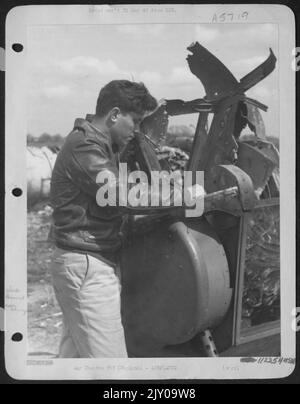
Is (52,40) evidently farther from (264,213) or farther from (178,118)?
(264,213)

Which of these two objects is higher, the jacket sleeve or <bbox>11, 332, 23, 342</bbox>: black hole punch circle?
the jacket sleeve

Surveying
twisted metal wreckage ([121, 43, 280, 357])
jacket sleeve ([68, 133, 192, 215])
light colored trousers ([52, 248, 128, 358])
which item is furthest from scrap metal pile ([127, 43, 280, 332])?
light colored trousers ([52, 248, 128, 358])

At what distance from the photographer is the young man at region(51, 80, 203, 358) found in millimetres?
1699

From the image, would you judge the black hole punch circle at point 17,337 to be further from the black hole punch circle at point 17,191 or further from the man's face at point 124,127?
the man's face at point 124,127

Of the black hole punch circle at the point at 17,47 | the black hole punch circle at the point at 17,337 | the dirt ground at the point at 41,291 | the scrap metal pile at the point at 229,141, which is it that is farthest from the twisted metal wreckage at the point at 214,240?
the black hole punch circle at the point at 17,47

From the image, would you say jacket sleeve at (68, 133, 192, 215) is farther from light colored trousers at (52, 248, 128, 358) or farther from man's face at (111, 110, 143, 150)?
light colored trousers at (52, 248, 128, 358)

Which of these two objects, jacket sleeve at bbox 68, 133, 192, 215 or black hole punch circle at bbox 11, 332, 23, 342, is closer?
jacket sleeve at bbox 68, 133, 192, 215

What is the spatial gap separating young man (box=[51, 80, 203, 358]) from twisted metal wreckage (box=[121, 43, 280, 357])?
47mm

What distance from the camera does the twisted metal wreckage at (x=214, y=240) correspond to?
170 cm

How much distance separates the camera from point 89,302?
171cm

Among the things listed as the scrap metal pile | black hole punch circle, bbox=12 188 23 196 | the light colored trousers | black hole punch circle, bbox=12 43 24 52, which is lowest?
the light colored trousers

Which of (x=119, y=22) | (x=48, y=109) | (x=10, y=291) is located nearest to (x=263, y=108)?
(x=119, y=22)

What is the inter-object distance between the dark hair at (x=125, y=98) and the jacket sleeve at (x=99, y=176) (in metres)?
0.13

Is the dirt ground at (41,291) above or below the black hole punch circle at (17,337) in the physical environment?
above
